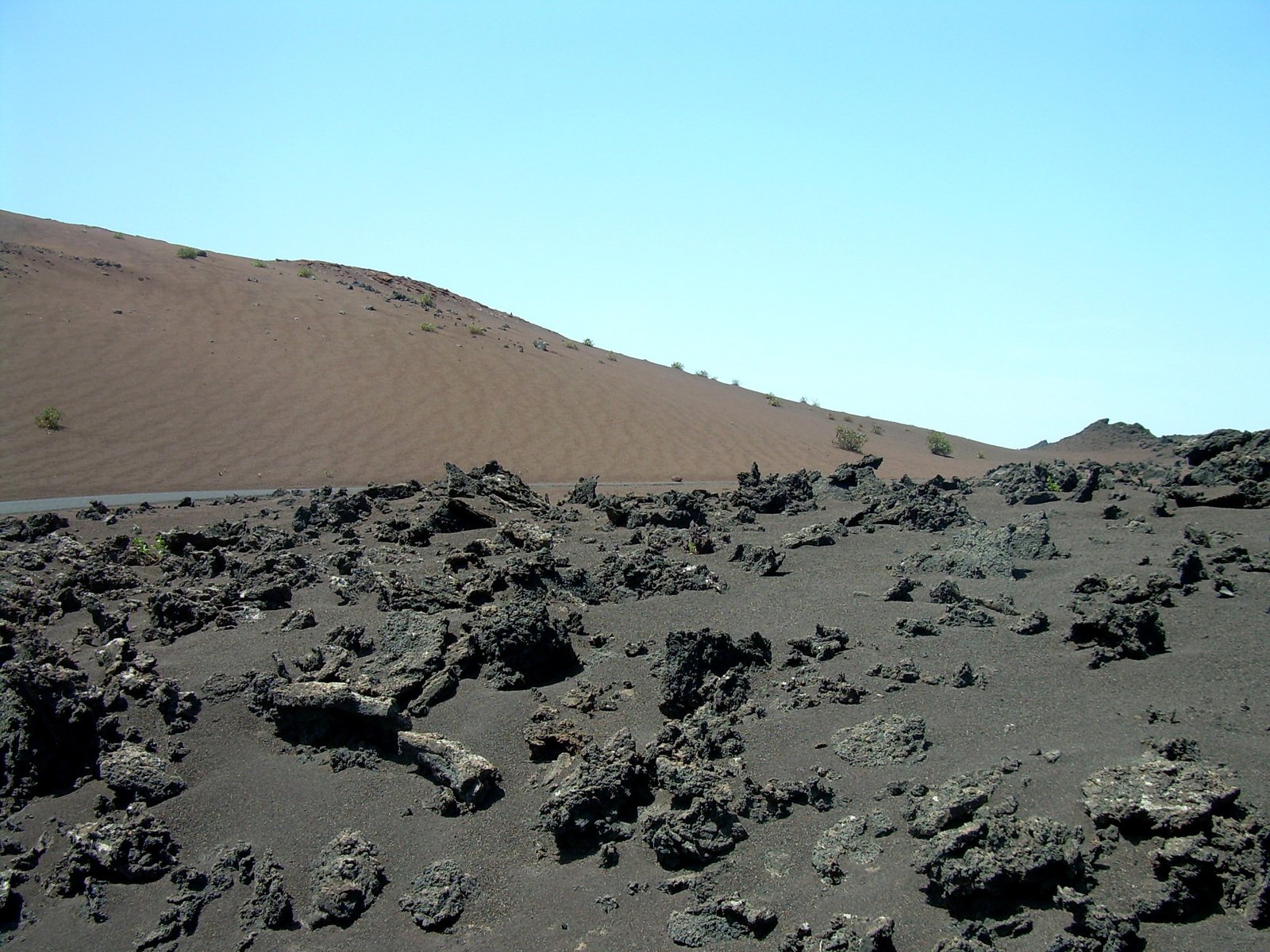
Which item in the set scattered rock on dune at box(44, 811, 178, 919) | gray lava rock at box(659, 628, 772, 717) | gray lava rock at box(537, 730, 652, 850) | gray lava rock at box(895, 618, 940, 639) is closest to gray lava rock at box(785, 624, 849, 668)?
gray lava rock at box(659, 628, 772, 717)

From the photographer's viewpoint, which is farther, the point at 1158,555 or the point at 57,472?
the point at 57,472

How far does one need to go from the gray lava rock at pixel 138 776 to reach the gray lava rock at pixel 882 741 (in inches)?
161

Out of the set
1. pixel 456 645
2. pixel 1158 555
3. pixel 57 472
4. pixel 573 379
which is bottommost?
pixel 57 472

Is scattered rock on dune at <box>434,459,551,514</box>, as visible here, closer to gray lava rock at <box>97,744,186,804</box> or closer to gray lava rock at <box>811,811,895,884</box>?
gray lava rock at <box>97,744,186,804</box>

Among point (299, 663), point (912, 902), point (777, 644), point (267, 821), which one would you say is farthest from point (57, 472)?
point (912, 902)

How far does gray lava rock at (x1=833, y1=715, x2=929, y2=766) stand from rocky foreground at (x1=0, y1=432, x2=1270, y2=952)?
16 millimetres

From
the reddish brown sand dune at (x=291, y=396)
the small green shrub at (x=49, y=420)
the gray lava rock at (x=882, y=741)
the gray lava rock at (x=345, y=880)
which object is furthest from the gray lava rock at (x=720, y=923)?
the small green shrub at (x=49, y=420)

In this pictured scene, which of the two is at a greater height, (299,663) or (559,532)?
(559,532)

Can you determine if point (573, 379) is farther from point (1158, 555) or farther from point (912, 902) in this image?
point (912, 902)

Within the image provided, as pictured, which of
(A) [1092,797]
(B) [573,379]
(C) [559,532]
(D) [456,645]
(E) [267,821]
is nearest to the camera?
(A) [1092,797]

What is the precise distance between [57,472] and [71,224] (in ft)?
88.3

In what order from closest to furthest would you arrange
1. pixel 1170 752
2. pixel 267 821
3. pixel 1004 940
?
pixel 1004 940 → pixel 1170 752 → pixel 267 821

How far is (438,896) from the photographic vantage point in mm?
4324

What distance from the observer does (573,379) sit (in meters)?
31.1
